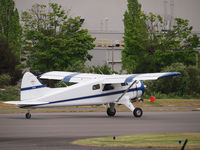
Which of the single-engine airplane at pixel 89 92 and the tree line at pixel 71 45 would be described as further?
the tree line at pixel 71 45

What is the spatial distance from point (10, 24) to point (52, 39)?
16.8 metres

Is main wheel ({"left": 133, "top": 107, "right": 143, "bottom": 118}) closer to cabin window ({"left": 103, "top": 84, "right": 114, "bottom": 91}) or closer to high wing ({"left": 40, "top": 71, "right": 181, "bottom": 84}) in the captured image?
high wing ({"left": 40, "top": 71, "right": 181, "bottom": 84})

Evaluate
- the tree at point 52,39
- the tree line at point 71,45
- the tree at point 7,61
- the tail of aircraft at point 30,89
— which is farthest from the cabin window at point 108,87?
the tree at point 7,61

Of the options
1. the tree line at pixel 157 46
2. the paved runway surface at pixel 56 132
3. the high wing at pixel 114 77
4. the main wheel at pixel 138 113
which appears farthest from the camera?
the tree line at pixel 157 46

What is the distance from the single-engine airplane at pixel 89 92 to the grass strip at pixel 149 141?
28.9 feet

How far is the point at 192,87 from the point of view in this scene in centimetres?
4550

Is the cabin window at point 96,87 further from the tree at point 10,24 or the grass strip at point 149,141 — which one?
the tree at point 10,24

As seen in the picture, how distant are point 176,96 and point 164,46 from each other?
14552mm

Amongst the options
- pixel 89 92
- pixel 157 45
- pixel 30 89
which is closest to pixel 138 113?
pixel 89 92

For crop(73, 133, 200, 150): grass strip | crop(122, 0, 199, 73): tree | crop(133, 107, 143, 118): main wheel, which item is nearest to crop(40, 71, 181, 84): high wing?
crop(133, 107, 143, 118): main wheel

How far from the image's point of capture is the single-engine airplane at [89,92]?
23750 millimetres

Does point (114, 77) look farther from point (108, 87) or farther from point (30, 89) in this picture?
point (30, 89)

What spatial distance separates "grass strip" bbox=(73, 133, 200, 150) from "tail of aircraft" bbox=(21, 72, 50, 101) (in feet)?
30.4

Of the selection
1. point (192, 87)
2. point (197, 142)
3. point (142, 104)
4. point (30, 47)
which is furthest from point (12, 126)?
point (30, 47)
